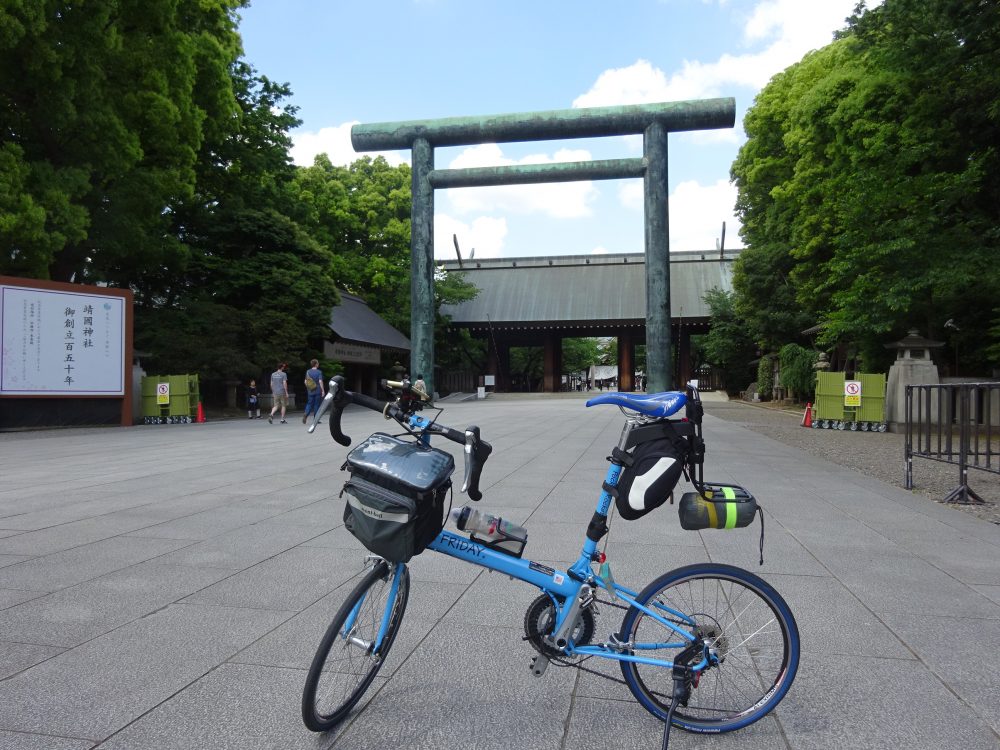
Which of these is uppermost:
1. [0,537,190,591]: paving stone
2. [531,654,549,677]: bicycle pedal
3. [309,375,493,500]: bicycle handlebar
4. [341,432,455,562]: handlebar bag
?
[309,375,493,500]: bicycle handlebar

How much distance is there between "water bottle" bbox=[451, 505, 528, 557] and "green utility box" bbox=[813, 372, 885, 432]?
15414 millimetres

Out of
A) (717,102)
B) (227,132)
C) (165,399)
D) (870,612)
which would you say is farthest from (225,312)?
(870,612)

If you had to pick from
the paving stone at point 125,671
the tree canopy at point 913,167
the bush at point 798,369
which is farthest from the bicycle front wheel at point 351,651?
the bush at point 798,369

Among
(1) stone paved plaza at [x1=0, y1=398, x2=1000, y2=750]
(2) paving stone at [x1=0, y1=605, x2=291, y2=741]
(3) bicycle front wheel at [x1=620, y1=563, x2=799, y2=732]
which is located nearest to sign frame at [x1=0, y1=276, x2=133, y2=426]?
(1) stone paved plaza at [x1=0, y1=398, x2=1000, y2=750]

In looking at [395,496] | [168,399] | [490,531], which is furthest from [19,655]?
[168,399]

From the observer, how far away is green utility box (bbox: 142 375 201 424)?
725 inches

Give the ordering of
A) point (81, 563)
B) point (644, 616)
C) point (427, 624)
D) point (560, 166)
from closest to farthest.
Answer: point (644, 616), point (427, 624), point (81, 563), point (560, 166)

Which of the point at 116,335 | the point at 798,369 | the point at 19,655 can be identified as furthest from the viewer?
the point at 798,369

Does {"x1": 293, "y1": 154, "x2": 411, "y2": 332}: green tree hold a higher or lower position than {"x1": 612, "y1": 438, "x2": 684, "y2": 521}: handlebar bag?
higher

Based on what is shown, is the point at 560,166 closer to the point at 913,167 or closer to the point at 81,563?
the point at 913,167

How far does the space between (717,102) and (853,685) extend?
13872mm

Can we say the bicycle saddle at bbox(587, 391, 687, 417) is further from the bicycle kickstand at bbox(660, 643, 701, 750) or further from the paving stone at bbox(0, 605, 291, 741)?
the paving stone at bbox(0, 605, 291, 741)

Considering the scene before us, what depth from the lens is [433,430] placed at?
2332 mm

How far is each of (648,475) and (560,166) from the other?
1495 centimetres
